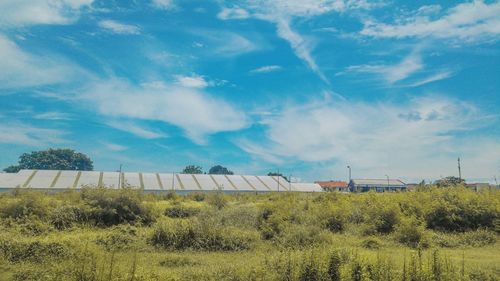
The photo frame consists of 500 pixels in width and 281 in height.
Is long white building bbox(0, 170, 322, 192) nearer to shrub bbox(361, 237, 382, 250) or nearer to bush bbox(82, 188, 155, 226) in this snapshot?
bush bbox(82, 188, 155, 226)

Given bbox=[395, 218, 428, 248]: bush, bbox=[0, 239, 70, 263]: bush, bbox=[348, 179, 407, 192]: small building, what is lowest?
bbox=[0, 239, 70, 263]: bush

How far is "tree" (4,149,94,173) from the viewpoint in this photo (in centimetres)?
8375

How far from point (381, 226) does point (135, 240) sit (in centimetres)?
1009

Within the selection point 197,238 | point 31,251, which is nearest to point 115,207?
point 197,238

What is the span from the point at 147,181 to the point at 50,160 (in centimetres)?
4748

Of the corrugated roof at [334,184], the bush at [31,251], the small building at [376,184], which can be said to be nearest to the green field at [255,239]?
the bush at [31,251]

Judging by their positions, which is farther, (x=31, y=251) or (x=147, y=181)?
(x=147, y=181)

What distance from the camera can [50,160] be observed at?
275 feet

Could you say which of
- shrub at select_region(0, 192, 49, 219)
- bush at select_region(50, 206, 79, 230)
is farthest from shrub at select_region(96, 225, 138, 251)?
shrub at select_region(0, 192, 49, 219)

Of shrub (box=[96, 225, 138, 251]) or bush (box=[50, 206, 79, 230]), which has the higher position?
bush (box=[50, 206, 79, 230])

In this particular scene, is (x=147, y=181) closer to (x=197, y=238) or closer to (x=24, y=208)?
(x=24, y=208)

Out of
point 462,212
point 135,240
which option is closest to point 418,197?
point 462,212

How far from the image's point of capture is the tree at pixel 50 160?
83750mm

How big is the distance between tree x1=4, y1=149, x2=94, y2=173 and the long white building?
41.1 meters
